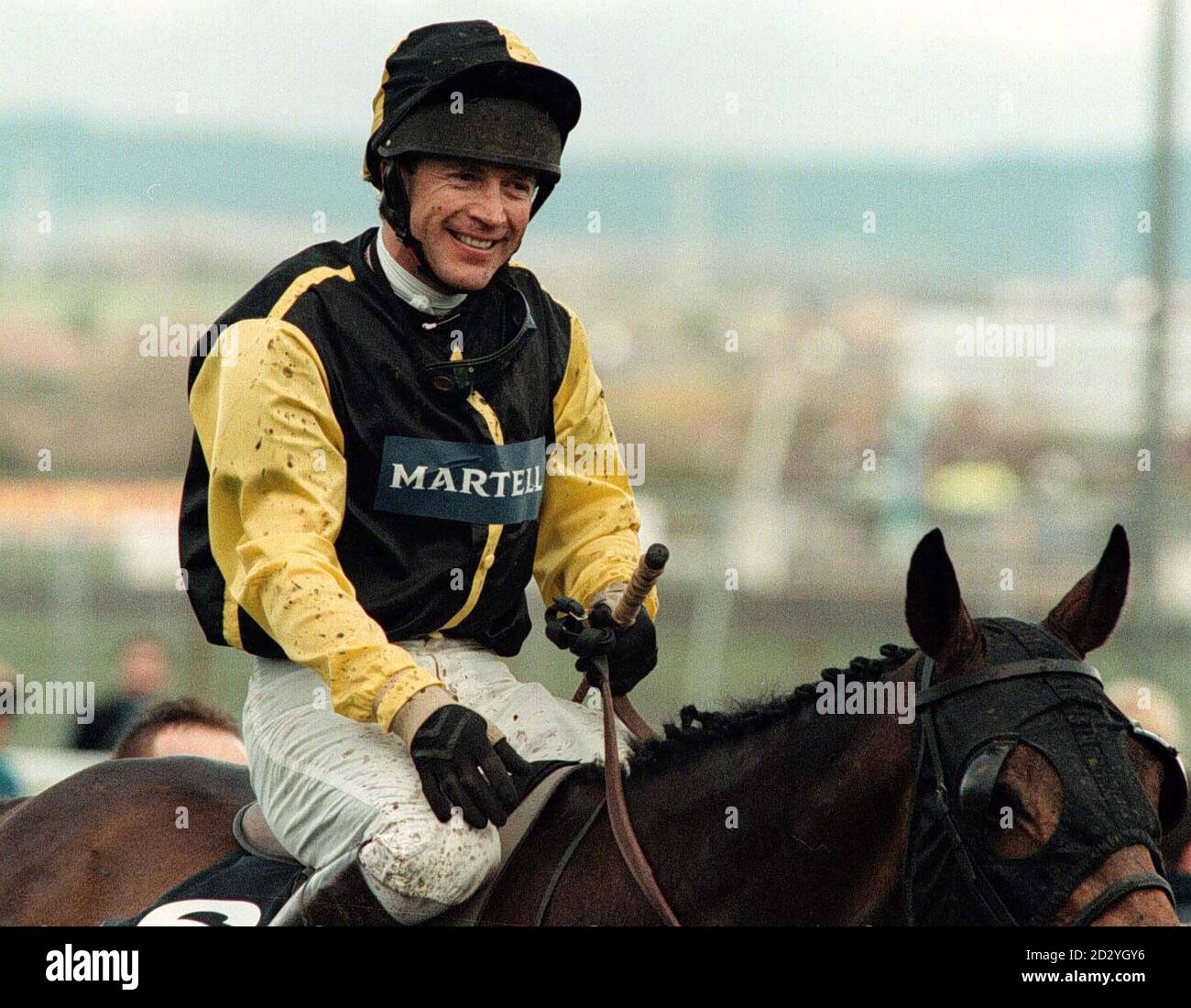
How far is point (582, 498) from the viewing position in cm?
394

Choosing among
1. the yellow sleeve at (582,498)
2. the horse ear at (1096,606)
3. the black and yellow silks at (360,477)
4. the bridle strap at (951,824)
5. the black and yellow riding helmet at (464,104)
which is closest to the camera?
the bridle strap at (951,824)

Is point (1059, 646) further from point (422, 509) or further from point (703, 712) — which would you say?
point (422, 509)

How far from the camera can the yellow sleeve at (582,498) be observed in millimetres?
3891

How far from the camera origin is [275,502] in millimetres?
3359

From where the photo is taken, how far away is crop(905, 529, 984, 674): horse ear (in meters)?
2.87

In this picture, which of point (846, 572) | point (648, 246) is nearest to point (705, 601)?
point (846, 572)

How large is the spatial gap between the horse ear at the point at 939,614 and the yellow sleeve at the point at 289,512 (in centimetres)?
88

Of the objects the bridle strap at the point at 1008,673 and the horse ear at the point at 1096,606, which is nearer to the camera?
the bridle strap at the point at 1008,673

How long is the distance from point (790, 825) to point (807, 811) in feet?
0.14

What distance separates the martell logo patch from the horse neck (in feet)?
2.20

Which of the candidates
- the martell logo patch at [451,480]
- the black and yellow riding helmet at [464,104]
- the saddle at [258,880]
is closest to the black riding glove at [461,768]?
the saddle at [258,880]
